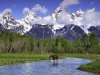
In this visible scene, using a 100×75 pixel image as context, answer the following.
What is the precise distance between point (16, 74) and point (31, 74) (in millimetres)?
3509

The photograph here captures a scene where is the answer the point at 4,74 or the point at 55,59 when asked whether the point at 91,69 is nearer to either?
the point at 4,74

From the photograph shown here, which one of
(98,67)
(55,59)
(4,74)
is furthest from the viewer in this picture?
(55,59)

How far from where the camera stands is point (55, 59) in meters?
131

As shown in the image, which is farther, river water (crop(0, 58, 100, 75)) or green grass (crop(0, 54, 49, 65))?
green grass (crop(0, 54, 49, 65))

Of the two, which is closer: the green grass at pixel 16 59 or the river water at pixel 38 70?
the river water at pixel 38 70

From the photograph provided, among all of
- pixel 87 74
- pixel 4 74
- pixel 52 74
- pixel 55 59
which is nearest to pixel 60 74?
pixel 52 74

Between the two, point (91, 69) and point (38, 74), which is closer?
point (38, 74)

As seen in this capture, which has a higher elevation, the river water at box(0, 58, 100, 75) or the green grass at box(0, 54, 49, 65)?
the green grass at box(0, 54, 49, 65)

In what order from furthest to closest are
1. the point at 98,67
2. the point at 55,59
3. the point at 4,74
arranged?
the point at 55,59
the point at 98,67
the point at 4,74

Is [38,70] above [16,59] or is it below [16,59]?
below

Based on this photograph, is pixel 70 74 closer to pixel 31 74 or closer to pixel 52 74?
pixel 52 74

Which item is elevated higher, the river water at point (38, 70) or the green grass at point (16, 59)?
the green grass at point (16, 59)

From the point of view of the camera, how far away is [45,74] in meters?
72.1

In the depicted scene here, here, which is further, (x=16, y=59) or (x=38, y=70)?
(x=16, y=59)
